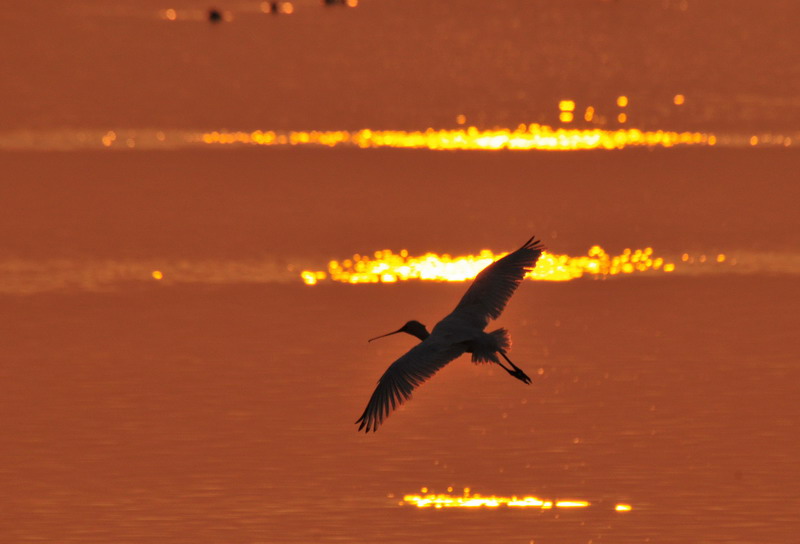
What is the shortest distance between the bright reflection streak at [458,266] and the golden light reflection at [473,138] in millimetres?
17499

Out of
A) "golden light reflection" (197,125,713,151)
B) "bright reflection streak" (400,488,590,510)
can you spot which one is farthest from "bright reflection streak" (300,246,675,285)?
"golden light reflection" (197,125,713,151)

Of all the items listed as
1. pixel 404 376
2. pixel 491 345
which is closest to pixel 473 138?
pixel 491 345

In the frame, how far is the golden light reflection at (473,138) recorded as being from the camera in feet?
174

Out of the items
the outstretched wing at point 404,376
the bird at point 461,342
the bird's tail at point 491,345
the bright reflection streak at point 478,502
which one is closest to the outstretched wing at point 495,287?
the bird at point 461,342

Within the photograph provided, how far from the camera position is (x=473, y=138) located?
55.4m

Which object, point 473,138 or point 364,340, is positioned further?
point 473,138

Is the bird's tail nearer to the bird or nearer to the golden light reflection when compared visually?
the bird

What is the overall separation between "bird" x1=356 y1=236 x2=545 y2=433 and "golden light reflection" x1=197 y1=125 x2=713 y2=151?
3294cm

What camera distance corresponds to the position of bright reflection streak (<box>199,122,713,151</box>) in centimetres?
5294

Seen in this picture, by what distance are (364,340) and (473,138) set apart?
28.8 metres

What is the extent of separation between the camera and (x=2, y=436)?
2189 cm

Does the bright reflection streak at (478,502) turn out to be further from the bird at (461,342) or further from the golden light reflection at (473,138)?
the golden light reflection at (473,138)

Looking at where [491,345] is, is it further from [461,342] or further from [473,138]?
[473,138]

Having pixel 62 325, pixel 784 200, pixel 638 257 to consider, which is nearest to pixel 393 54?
pixel 784 200
